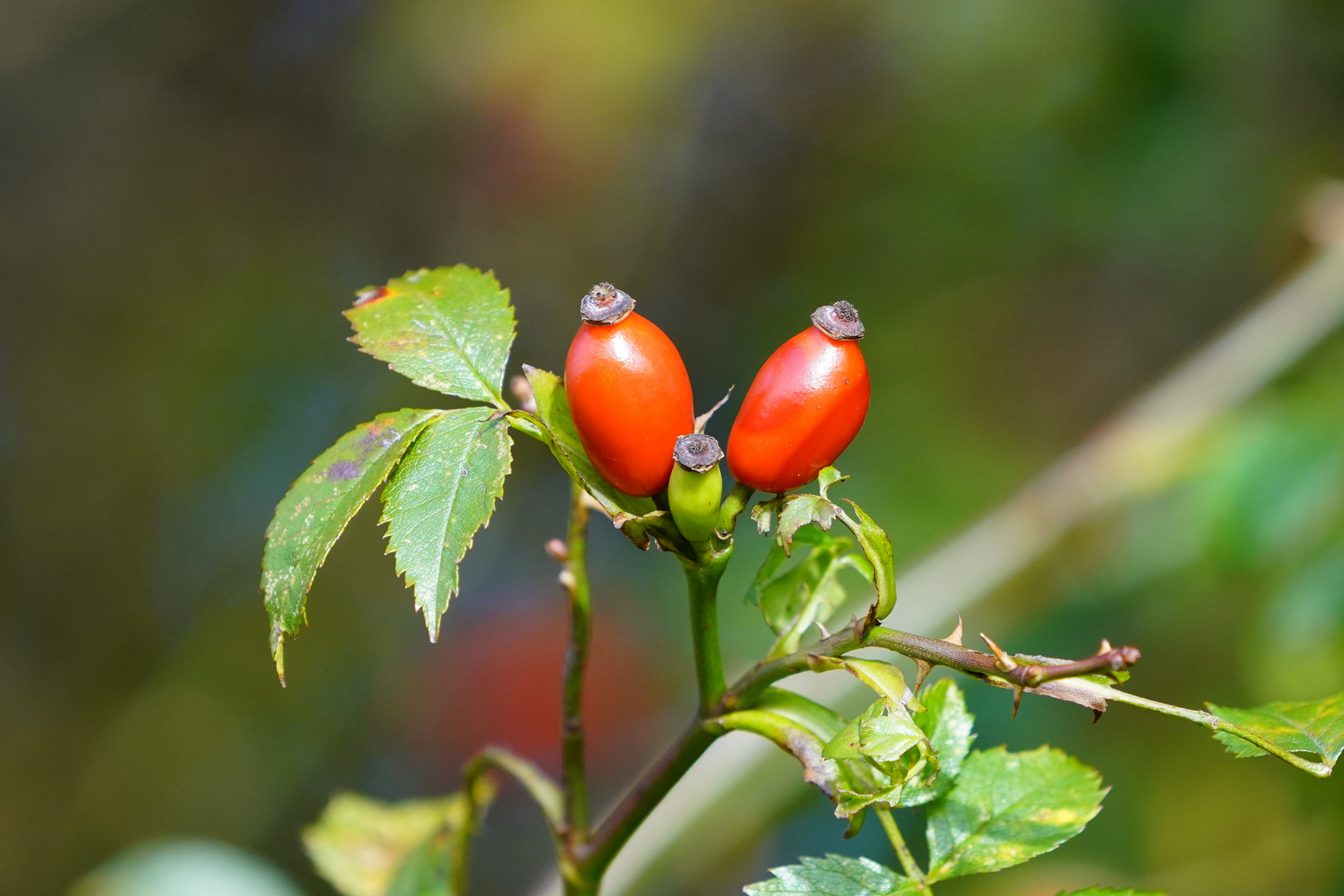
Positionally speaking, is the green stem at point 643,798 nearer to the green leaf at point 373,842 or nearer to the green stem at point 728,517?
the green stem at point 728,517

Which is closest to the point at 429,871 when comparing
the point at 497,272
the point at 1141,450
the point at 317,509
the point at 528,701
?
the point at 317,509

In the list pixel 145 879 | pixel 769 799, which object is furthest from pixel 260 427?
pixel 769 799

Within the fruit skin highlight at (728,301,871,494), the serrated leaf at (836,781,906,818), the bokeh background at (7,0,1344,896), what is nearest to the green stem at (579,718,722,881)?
the serrated leaf at (836,781,906,818)

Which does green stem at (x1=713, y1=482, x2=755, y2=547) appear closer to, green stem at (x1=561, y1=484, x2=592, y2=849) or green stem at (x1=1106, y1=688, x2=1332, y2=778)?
green stem at (x1=561, y1=484, x2=592, y2=849)

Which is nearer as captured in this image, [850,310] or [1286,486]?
[850,310]

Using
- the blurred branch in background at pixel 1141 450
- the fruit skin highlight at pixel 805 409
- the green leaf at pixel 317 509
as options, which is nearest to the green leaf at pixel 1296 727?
the fruit skin highlight at pixel 805 409

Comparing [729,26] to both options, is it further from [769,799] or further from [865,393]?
[865,393]
